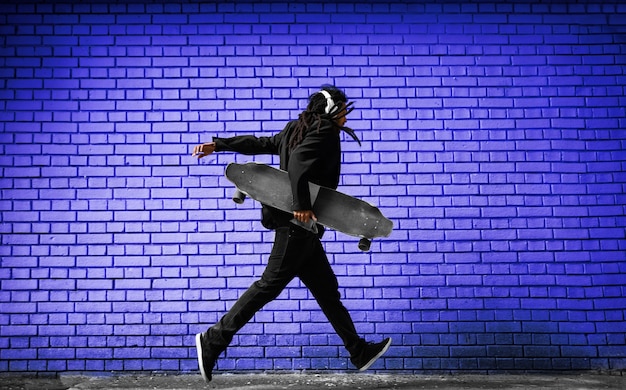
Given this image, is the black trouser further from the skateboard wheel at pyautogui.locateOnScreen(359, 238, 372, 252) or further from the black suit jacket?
the skateboard wheel at pyautogui.locateOnScreen(359, 238, 372, 252)

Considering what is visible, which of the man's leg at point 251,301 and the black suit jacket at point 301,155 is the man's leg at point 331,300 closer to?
the man's leg at point 251,301

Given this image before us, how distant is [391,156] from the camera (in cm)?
530

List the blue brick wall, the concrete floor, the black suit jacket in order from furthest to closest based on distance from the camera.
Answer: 1. the blue brick wall
2. the concrete floor
3. the black suit jacket

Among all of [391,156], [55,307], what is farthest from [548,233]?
[55,307]

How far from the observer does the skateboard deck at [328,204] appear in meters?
4.09

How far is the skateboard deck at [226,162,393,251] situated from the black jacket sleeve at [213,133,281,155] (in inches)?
6.9

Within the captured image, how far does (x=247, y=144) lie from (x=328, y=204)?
758 mm

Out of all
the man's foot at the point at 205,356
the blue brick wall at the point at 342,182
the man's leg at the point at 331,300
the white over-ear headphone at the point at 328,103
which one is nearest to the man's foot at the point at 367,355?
the man's leg at the point at 331,300

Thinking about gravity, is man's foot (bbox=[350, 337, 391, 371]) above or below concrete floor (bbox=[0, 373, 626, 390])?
above

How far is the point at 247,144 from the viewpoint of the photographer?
4.30 m

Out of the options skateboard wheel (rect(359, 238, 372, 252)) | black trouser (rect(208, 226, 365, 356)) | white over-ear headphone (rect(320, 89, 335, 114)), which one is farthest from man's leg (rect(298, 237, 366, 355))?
white over-ear headphone (rect(320, 89, 335, 114))

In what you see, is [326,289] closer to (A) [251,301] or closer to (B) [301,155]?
(A) [251,301]

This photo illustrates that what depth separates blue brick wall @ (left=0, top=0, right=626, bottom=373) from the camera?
16.8 feet

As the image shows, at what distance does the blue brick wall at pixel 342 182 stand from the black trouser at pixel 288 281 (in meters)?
0.84
